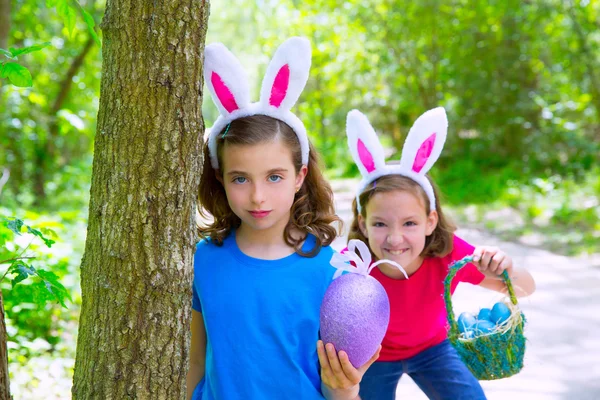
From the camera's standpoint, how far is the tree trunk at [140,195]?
162cm

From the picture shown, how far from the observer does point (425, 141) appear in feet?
9.36

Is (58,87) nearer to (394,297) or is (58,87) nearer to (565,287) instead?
(565,287)

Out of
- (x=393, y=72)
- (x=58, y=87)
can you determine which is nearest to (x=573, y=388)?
(x=58, y=87)

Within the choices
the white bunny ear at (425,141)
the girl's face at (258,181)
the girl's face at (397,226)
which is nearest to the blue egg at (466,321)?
the girl's face at (397,226)

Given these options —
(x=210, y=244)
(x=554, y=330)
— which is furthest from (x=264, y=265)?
(x=554, y=330)

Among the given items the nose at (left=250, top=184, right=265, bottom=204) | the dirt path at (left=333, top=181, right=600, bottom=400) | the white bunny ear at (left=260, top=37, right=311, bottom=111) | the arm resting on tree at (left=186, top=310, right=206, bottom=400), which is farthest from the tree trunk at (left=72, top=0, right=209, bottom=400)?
the dirt path at (left=333, top=181, right=600, bottom=400)

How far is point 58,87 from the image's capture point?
10742 millimetres

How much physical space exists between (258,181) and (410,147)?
3.45 feet

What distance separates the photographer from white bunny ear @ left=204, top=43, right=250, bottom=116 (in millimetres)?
2072

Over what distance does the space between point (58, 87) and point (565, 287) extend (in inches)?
339

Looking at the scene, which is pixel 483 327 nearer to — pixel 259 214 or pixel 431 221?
pixel 431 221

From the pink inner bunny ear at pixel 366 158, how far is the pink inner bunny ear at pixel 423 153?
20cm

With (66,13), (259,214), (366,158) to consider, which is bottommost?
(259,214)

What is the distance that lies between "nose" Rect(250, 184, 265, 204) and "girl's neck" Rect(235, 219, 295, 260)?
0.63 feet
